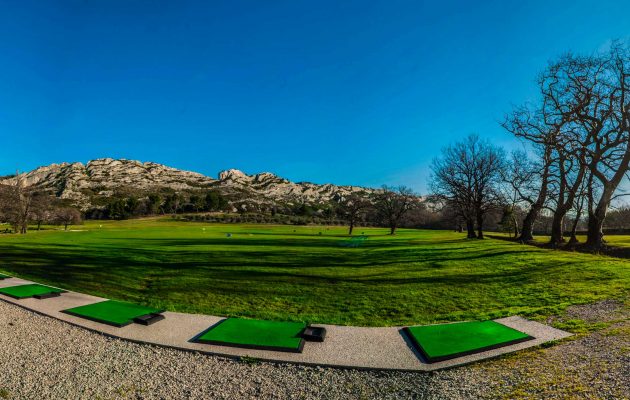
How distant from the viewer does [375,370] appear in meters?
5.86

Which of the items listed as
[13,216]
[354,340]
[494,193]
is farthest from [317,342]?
[13,216]

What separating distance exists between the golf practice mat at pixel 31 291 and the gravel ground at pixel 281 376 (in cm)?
474

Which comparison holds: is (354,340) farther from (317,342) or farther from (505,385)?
(505,385)

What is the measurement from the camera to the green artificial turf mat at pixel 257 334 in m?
6.82

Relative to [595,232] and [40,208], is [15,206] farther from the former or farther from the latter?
[595,232]

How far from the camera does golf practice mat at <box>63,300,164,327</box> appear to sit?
8.30 meters

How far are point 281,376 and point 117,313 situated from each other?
5.97 metres

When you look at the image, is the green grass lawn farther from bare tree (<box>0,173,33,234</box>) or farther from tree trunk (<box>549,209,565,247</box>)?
bare tree (<box>0,173,33,234</box>)

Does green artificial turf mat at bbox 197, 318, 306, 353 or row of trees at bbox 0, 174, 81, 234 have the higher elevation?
row of trees at bbox 0, 174, 81, 234

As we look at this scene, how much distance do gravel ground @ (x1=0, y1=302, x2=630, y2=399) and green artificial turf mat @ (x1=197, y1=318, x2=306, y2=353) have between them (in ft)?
2.04

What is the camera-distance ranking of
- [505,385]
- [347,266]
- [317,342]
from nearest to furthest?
[505,385], [317,342], [347,266]

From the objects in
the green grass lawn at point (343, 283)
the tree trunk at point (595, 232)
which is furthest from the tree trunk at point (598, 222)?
the green grass lawn at point (343, 283)

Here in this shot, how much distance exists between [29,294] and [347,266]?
1313 centimetres

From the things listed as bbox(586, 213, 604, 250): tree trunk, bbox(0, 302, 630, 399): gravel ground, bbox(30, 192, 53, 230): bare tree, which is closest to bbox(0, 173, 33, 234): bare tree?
bbox(30, 192, 53, 230): bare tree
